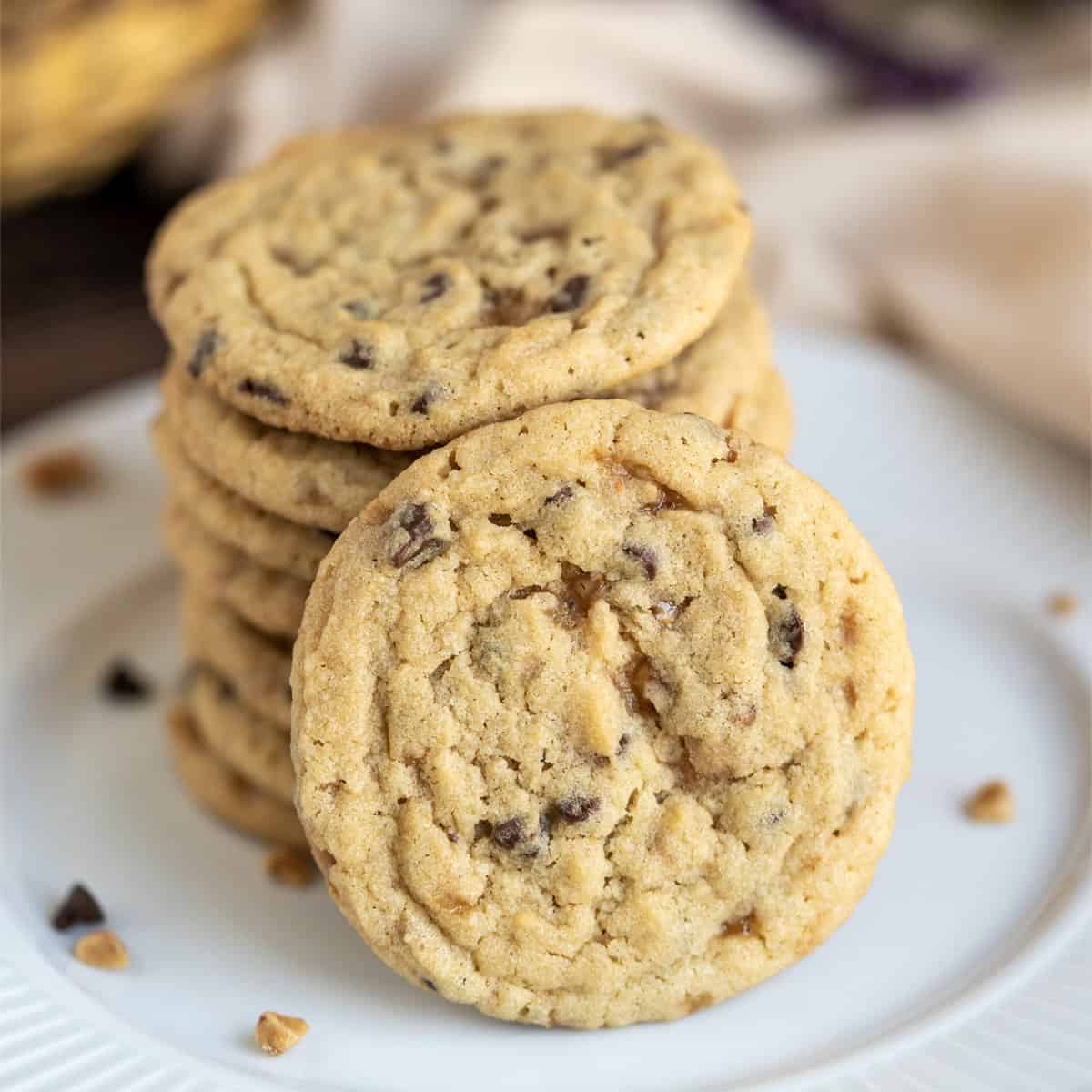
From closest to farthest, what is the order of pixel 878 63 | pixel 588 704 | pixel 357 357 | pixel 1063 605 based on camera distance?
pixel 588 704 → pixel 357 357 → pixel 1063 605 → pixel 878 63

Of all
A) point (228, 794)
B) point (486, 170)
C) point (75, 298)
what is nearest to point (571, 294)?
point (486, 170)

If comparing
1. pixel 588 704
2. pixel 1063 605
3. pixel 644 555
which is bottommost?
pixel 1063 605

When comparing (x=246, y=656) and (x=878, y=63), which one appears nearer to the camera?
(x=246, y=656)

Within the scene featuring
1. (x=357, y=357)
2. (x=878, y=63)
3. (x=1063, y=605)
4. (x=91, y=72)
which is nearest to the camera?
(x=357, y=357)

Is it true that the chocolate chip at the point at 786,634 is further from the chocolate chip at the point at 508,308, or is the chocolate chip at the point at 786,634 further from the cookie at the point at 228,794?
the cookie at the point at 228,794

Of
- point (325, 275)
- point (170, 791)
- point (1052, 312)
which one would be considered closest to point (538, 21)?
point (1052, 312)

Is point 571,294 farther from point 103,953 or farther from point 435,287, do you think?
point 103,953

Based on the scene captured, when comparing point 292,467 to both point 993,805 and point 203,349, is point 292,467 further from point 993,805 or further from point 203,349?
point 993,805

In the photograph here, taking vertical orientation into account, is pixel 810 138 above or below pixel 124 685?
above

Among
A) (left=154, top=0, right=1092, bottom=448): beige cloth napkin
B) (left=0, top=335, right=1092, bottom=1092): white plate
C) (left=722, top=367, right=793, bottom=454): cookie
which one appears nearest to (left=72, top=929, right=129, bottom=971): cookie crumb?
(left=0, top=335, right=1092, bottom=1092): white plate
